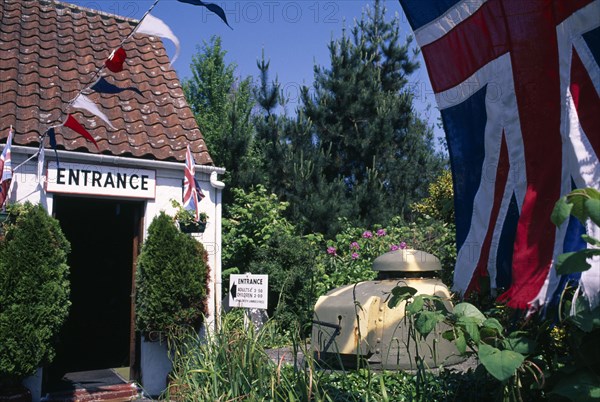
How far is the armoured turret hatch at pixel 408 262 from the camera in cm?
621

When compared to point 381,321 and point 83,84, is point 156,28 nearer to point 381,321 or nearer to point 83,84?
point 83,84

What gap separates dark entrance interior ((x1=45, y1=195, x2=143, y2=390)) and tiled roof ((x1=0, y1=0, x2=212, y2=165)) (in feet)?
9.12

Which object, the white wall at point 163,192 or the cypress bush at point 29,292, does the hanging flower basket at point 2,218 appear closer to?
the cypress bush at point 29,292

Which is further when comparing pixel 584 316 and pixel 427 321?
pixel 427 321

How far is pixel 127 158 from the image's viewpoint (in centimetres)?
817

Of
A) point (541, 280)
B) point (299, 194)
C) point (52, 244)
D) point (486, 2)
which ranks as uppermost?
point (299, 194)

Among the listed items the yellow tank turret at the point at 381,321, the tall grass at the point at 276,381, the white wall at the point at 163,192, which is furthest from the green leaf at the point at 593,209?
the white wall at the point at 163,192

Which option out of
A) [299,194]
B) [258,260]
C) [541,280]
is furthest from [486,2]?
[299,194]

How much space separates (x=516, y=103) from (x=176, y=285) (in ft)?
19.4

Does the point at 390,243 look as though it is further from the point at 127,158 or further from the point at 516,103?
the point at 516,103

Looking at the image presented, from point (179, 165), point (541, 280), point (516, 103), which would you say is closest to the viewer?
point (541, 280)

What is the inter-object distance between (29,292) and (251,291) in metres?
2.38

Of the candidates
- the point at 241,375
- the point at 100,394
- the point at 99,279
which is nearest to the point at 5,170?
the point at 100,394

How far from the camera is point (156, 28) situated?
6.48 m
